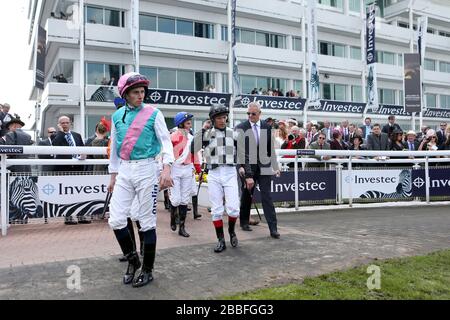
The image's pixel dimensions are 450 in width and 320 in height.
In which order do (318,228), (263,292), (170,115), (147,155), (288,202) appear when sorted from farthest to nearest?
(170,115)
(288,202)
(318,228)
(147,155)
(263,292)

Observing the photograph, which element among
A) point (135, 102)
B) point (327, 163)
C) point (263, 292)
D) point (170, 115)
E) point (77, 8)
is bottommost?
point (263, 292)

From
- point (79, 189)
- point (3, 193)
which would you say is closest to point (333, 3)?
point (79, 189)

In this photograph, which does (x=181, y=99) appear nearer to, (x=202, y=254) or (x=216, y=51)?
(x=216, y=51)

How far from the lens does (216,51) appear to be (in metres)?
30.2

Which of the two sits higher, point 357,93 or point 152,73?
point 357,93

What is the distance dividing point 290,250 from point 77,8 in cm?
2453

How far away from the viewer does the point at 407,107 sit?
2691cm

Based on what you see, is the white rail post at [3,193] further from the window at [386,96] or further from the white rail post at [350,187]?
the window at [386,96]

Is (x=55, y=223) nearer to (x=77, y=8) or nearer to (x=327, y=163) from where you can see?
(x=327, y=163)

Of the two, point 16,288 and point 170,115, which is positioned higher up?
point 170,115

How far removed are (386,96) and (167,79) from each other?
73.7 ft

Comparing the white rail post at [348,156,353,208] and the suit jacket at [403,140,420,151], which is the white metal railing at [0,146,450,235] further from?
the suit jacket at [403,140,420,151]

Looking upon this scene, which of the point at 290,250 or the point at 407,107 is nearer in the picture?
the point at 290,250
